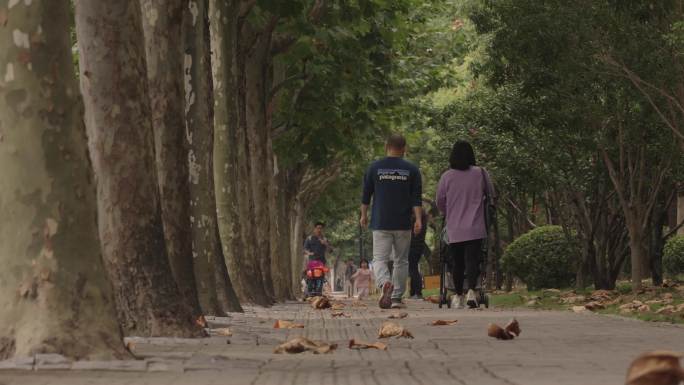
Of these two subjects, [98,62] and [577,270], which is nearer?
[98,62]

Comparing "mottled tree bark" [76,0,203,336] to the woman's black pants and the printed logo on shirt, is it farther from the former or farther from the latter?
the printed logo on shirt

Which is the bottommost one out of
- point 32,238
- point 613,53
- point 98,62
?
point 32,238

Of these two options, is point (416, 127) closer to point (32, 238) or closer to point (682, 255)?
point (682, 255)

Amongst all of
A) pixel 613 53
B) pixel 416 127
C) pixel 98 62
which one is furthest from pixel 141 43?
pixel 416 127

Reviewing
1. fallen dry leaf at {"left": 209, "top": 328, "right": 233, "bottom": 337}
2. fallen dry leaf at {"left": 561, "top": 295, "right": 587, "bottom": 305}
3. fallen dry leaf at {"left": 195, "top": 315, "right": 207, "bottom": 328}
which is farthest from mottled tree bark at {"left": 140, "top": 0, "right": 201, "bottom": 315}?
fallen dry leaf at {"left": 561, "top": 295, "right": 587, "bottom": 305}

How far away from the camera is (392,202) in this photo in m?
18.0

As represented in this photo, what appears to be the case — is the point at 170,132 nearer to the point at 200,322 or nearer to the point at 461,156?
the point at 200,322

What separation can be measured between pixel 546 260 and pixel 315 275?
9.46 metres

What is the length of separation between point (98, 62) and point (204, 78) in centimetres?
528

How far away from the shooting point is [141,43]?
10.6m

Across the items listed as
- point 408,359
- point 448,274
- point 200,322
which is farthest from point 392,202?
point 408,359

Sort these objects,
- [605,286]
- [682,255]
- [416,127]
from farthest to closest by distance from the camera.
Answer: [416,127]
[682,255]
[605,286]

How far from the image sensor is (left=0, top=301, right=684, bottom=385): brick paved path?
22.9 feet

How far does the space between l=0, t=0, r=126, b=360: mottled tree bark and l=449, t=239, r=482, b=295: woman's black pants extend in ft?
33.0
